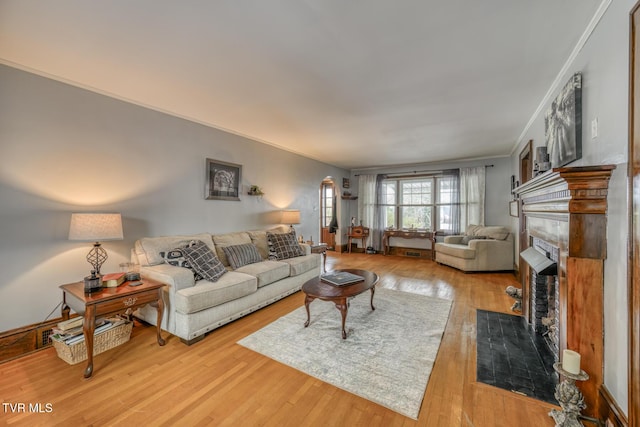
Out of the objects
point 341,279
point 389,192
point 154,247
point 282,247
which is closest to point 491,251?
point 389,192

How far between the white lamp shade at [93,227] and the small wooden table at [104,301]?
1.45ft

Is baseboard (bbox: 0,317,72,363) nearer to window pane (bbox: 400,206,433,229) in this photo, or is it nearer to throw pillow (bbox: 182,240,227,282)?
throw pillow (bbox: 182,240,227,282)

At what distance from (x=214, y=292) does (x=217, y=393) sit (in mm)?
944

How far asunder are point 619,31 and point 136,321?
4508 millimetres

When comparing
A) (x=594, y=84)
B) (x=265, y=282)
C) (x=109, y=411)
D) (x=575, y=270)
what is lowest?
(x=109, y=411)

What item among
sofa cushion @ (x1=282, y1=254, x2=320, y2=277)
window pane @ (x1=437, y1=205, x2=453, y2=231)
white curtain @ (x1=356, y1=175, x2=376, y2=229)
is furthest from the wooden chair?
sofa cushion @ (x1=282, y1=254, x2=320, y2=277)

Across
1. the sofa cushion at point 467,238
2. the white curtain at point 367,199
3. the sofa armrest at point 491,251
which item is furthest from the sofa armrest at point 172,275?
the white curtain at point 367,199

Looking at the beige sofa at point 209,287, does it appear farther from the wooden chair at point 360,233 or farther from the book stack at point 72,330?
the wooden chair at point 360,233

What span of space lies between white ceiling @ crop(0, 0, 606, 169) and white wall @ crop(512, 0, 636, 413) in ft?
0.85

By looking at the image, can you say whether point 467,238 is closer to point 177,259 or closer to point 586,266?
point 586,266

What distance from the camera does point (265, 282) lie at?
3.10 metres

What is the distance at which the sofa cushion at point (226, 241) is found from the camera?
3.34 m

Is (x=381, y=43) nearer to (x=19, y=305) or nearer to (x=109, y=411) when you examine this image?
(x=109, y=411)

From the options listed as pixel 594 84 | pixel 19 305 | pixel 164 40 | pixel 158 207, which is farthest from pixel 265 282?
pixel 594 84
